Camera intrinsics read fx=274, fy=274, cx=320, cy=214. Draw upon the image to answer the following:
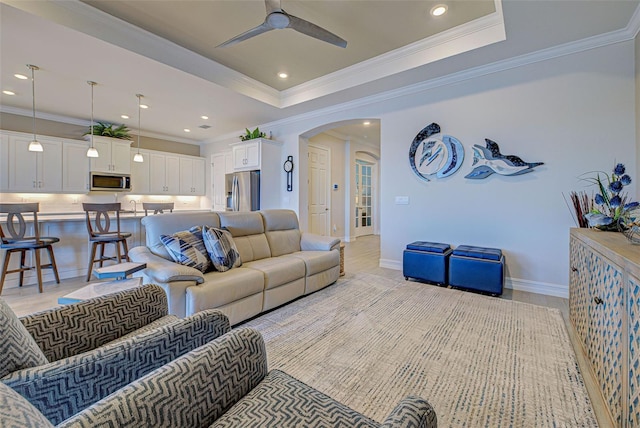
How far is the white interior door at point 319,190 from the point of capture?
6.50 meters

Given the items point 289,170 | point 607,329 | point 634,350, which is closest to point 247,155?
point 289,170

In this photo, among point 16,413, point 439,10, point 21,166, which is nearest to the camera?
point 16,413

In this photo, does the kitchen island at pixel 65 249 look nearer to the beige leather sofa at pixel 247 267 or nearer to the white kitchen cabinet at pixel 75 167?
the beige leather sofa at pixel 247 267

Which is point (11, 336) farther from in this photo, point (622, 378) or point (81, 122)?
point (81, 122)

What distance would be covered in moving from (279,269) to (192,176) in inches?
240

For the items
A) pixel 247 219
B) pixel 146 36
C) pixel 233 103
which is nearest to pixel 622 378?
pixel 247 219

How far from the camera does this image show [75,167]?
5672 mm

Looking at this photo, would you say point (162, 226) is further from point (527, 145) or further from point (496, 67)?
point (496, 67)

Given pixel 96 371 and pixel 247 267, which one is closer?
pixel 96 371

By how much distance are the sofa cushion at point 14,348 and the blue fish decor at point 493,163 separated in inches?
166

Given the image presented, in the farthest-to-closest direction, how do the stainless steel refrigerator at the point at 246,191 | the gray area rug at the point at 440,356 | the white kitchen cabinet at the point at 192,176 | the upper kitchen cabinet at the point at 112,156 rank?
the white kitchen cabinet at the point at 192,176 → the upper kitchen cabinet at the point at 112,156 → the stainless steel refrigerator at the point at 246,191 → the gray area rug at the point at 440,356

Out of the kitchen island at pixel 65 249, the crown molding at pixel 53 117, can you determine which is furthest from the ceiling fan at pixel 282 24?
the crown molding at pixel 53 117

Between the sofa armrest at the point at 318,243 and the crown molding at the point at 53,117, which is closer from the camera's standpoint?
the sofa armrest at the point at 318,243

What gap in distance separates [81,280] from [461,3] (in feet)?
18.9
